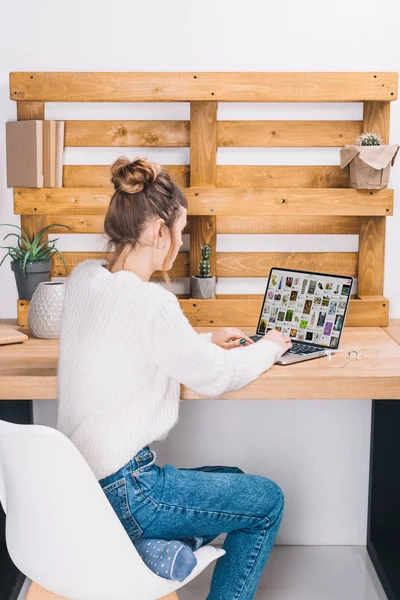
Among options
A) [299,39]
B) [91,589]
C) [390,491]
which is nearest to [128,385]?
[91,589]

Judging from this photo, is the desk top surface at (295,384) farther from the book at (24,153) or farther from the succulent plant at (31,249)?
the book at (24,153)

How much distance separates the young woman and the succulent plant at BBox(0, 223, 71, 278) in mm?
741

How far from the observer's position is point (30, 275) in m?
2.50

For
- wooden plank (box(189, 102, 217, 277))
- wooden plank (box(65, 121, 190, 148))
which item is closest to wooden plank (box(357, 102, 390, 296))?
wooden plank (box(189, 102, 217, 277))

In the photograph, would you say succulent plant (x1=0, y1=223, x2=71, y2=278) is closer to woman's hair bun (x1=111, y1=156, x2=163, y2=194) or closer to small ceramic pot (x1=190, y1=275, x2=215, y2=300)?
small ceramic pot (x1=190, y1=275, x2=215, y2=300)

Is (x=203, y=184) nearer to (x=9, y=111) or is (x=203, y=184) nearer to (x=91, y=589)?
(x=9, y=111)

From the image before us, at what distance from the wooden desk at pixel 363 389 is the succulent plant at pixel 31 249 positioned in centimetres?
25

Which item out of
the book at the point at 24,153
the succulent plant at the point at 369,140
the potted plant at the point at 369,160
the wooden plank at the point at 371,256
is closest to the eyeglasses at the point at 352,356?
the wooden plank at the point at 371,256

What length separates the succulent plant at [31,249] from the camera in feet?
8.21

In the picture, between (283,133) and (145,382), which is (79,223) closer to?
(283,133)

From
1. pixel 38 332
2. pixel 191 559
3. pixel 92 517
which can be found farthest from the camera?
pixel 38 332

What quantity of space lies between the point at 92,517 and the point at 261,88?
156 cm

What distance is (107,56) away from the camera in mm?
2520

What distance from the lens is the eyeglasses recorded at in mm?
2035
